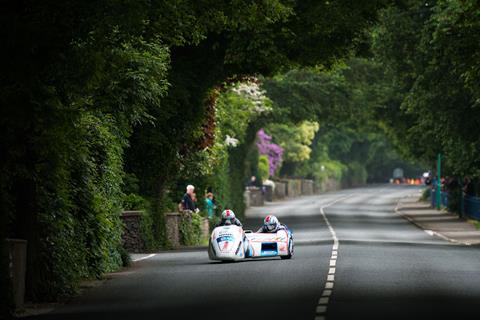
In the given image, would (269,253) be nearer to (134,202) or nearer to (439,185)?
(134,202)

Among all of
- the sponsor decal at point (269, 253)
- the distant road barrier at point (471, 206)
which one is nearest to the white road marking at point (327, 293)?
the sponsor decal at point (269, 253)

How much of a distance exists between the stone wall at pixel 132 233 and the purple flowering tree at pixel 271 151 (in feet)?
209

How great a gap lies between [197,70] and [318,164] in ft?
299

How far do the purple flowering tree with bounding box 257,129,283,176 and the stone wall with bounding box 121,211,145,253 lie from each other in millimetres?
63758

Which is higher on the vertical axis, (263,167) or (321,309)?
(263,167)

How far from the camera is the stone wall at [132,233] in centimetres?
4009

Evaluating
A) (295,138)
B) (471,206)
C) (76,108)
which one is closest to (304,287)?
(76,108)

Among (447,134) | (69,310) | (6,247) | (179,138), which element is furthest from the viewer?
(447,134)

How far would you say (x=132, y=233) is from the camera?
40.8 m

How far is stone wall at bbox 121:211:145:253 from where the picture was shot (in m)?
40.1

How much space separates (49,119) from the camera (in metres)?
22.5

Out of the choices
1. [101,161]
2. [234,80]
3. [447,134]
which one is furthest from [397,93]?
[101,161]

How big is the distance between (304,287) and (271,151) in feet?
279

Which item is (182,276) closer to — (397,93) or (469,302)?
(469,302)
